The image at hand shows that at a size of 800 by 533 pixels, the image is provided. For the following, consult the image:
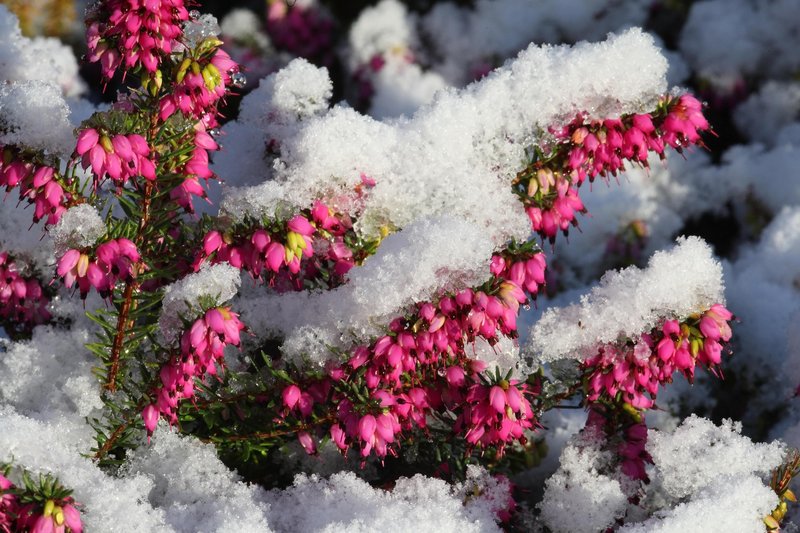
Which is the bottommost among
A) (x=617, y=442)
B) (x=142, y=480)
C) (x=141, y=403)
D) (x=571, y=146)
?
(x=142, y=480)

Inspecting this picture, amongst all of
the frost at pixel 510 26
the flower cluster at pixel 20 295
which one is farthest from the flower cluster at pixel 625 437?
the frost at pixel 510 26

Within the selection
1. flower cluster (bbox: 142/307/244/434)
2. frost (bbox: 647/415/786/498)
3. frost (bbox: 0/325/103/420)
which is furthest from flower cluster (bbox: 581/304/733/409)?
frost (bbox: 0/325/103/420)

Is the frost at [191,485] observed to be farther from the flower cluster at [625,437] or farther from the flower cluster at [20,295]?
the flower cluster at [625,437]

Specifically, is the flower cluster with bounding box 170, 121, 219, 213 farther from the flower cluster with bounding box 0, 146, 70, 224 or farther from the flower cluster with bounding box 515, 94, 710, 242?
the flower cluster with bounding box 515, 94, 710, 242

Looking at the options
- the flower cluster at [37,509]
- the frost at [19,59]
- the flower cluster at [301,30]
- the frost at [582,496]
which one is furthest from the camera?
the flower cluster at [301,30]

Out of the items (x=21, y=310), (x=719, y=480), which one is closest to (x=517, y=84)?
(x=719, y=480)

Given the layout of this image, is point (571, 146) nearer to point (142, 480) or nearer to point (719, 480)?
point (719, 480)
